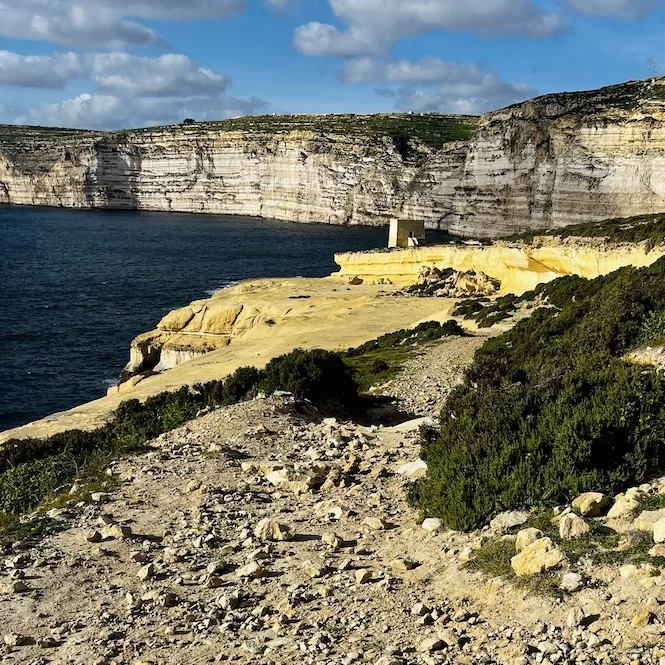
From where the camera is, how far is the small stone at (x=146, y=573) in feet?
30.6

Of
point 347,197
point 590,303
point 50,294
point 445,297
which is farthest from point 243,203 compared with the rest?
point 590,303

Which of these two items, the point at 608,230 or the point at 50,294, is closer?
the point at 608,230

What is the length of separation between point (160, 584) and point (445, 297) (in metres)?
38.5

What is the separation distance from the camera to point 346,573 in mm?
8906

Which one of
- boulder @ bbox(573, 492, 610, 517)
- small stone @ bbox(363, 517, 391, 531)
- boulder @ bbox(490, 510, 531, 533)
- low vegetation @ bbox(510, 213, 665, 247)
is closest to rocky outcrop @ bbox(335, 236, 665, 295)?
low vegetation @ bbox(510, 213, 665, 247)

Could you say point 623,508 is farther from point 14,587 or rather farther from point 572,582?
point 14,587

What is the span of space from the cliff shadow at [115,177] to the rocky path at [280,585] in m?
159

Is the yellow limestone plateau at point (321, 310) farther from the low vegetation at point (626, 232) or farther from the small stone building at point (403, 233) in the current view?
the small stone building at point (403, 233)

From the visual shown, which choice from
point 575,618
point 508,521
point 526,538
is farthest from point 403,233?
point 575,618

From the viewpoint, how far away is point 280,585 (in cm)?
884

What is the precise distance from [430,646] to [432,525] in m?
2.76

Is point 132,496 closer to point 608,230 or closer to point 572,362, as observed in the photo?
point 572,362

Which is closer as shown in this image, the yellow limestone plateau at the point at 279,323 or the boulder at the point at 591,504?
the boulder at the point at 591,504

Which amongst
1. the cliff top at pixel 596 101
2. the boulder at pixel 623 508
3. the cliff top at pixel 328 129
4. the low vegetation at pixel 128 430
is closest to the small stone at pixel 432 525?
the boulder at pixel 623 508
